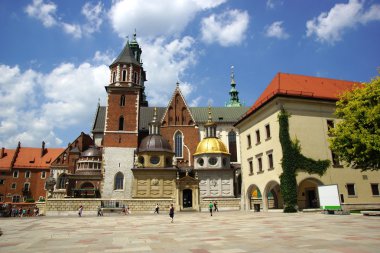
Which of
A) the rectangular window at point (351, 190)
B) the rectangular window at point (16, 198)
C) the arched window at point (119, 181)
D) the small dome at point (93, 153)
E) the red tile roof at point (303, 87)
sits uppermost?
the red tile roof at point (303, 87)

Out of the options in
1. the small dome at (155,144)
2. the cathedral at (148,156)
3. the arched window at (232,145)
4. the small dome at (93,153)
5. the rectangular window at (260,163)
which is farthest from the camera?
the arched window at (232,145)

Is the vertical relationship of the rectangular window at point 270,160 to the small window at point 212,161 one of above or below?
below

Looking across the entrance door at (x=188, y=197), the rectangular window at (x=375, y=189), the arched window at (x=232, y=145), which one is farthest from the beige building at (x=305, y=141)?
the arched window at (x=232, y=145)

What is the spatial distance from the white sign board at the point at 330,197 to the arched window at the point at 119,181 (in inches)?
1323

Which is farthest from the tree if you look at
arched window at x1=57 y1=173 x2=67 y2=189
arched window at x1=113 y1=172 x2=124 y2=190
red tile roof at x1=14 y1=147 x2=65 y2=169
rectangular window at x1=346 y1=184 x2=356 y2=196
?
red tile roof at x1=14 y1=147 x2=65 y2=169

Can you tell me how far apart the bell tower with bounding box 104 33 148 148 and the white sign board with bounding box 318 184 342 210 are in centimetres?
3459

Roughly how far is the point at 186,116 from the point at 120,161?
14674mm

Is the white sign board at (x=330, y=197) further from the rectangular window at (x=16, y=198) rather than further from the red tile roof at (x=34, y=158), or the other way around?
the rectangular window at (x=16, y=198)

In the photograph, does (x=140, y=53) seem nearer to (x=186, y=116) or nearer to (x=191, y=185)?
(x=186, y=116)

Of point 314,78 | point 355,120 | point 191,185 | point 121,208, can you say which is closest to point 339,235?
point 355,120

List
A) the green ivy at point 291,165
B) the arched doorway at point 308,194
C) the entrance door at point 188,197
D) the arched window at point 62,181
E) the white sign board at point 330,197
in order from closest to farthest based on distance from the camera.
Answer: the white sign board at point 330,197 < the green ivy at point 291,165 < the arched doorway at point 308,194 < the entrance door at point 188,197 < the arched window at point 62,181

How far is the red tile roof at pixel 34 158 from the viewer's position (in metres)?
69.8

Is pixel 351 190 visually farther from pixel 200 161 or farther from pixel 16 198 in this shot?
pixel 16 198

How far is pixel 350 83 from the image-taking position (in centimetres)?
3597
